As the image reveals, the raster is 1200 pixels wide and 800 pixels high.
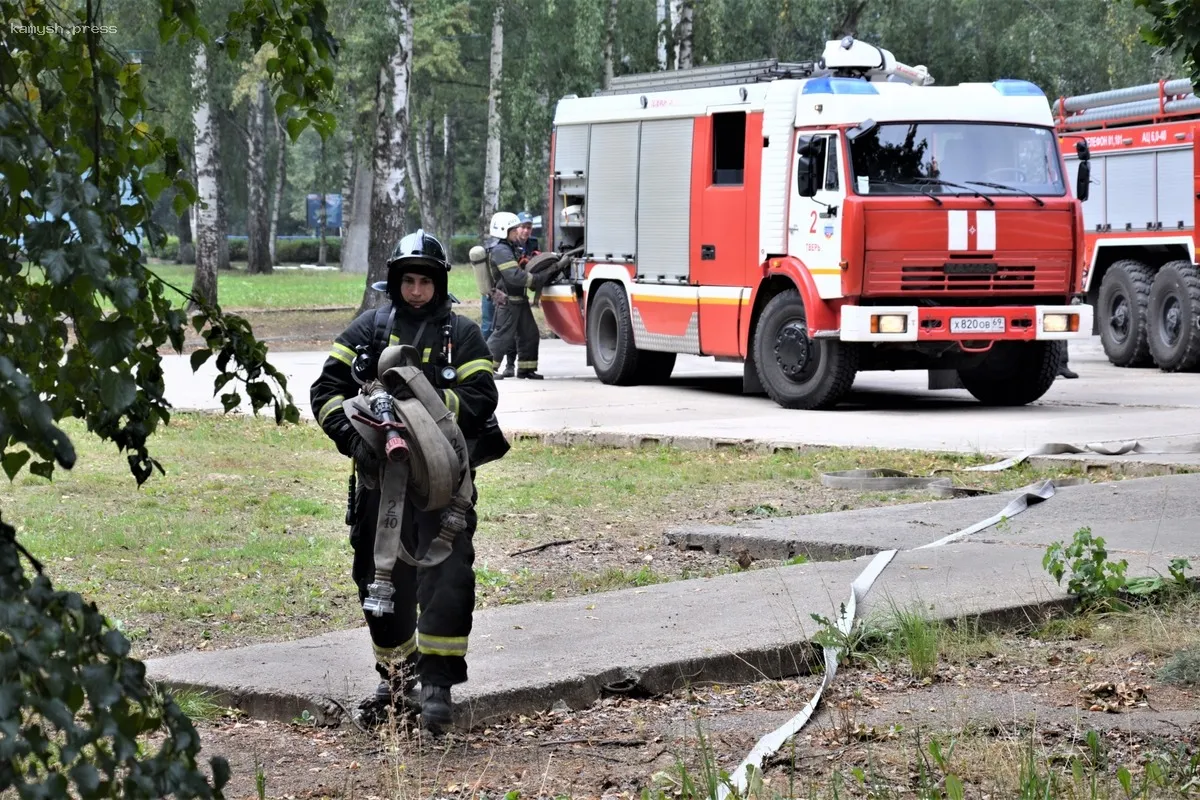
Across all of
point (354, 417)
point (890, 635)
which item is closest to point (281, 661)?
point (354, 417)

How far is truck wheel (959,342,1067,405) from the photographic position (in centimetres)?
1572

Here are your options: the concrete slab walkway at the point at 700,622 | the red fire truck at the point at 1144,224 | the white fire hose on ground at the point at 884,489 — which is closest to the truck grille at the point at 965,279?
the white fire hose on ground at the point at 884,489

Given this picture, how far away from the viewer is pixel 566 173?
19.6 m

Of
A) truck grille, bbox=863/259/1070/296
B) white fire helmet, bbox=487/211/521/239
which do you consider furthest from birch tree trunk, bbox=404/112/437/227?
truck grille, bbox=863/259/1070/296

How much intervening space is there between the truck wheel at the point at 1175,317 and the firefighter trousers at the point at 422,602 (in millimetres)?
14803

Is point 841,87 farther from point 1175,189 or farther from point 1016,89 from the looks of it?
point 1175,189

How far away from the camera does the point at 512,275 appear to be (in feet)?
61.8

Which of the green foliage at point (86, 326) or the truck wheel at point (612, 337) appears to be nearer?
the green foliage at point (86, 326)

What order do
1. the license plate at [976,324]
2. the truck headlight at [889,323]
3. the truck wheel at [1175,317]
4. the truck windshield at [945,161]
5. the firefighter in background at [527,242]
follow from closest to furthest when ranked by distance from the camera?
1. the truck headlight at [889,323]
2. the license plate at [976,324]
3. the truck windshield at [945,161]
4. the truck wheel at [1175,317]
5. the firefighter in background at [527,242]

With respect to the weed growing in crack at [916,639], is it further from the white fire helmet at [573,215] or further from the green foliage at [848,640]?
the white fire helmet at [573,215]

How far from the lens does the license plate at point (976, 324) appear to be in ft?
48.4

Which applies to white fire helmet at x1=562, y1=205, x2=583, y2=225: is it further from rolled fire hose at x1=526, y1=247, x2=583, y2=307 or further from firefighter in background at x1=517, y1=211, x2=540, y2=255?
firefighter in background at x1=517, y1=211, x2=540, y2=255

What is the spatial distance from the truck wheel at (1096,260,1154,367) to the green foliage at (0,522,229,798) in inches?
734

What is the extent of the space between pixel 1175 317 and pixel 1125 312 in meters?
1.05
